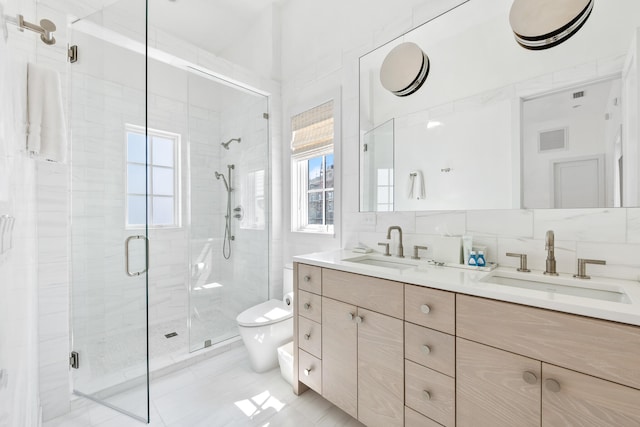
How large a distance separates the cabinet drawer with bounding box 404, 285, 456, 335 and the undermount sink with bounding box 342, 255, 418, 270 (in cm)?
41

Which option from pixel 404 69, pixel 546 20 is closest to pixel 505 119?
pixel 546 20

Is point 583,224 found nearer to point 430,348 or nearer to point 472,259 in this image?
point 472,259

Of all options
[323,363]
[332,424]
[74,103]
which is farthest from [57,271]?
[332,424]

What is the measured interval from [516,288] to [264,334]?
5.06 ft

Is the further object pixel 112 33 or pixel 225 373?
pixel 225 373

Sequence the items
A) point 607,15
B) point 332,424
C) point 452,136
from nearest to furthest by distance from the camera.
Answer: point 607,15
point 332,424
point 452,136

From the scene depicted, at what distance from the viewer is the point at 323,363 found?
1.52 metres

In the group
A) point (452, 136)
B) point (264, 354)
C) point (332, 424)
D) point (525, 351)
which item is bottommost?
point (332, 424)

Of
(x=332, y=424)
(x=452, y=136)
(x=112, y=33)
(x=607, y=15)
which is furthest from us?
(x=112, y=33)

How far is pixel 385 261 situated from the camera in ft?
5.62

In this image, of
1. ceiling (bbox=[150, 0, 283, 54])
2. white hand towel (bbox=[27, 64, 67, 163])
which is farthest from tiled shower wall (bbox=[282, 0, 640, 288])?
white hand towel (bbox=[27, 64, 67, 163])

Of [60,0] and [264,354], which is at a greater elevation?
[60,0]

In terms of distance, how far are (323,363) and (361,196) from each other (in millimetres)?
1125

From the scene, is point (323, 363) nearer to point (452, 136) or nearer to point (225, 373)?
point (225, 373)
